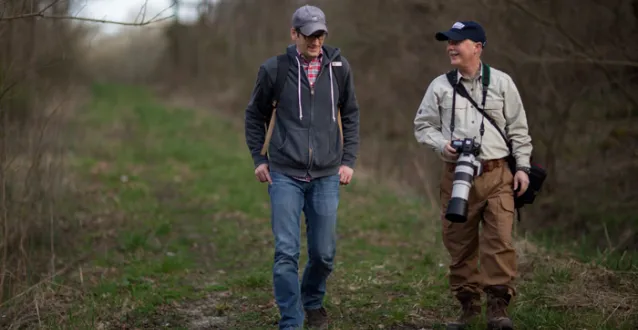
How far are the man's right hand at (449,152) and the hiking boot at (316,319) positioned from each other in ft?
4.60

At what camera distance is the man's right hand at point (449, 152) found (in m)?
5.24

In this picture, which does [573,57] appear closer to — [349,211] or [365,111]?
[349,211]

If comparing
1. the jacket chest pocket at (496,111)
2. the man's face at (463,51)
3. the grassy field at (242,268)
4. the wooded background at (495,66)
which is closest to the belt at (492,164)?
the jacket chest pocket at (496,111)

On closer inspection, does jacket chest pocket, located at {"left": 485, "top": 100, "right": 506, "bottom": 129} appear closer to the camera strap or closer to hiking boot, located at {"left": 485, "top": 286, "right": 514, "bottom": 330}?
the camera strap

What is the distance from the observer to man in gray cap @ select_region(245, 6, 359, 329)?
205 inches

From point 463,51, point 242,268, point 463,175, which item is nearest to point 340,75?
point 463,51

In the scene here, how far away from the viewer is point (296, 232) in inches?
208

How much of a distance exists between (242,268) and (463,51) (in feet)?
12.8

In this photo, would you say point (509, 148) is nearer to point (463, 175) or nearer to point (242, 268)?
point (463, 175)

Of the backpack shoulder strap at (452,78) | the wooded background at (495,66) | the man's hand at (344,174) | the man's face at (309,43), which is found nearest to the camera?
the man's face at (309,43)

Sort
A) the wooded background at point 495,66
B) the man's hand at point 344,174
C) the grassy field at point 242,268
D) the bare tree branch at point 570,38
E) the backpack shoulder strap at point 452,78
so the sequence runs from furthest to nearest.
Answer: the bare tree branch at point 570,38, the wooded background at point 495,66, the grassy field at point 242,268, the man's hand at point 344,174, the backpack shoulder strap at point 452,78

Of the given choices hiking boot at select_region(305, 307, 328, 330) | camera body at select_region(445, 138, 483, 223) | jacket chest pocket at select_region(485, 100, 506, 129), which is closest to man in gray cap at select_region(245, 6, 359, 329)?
hiking boot at select_region(305, 307, 328, 330)

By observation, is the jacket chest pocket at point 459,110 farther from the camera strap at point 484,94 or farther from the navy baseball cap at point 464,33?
the navy baseball cap at point 464,33

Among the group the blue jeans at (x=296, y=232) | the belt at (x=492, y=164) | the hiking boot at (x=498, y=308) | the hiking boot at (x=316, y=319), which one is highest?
the belt at (x=492, y=164)
